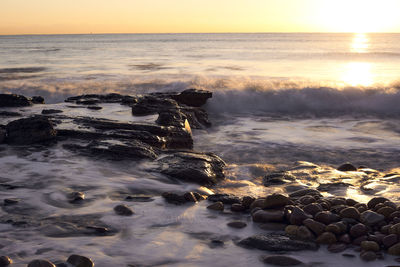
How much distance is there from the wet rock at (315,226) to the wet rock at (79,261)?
170 centimetres

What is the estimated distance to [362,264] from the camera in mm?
2814

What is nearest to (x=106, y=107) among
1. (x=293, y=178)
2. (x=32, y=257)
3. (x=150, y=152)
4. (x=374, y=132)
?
(x=150, y=152)

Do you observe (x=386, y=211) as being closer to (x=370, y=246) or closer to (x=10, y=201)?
(x=370, y=246)

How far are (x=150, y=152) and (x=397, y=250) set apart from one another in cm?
354

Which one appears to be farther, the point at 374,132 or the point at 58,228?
the point at 374,132

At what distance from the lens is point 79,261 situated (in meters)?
2.65

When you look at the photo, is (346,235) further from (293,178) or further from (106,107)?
(106,107)

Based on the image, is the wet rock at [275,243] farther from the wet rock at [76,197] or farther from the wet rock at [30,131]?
the wet rock at [30,131]

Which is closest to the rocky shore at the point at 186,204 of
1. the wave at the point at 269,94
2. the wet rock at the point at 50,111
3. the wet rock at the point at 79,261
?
the wet rock at the point at 79,261

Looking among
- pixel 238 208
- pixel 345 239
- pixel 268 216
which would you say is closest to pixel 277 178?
pixel 238 208

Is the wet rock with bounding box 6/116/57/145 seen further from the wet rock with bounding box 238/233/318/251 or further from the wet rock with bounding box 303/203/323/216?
the wet rock with bounding box 303/203/323/216

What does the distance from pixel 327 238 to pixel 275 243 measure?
16.0 inches

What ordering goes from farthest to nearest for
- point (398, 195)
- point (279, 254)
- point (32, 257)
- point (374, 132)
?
point (374, 132) → point (398, 195) → point (279, 254) → point (32, 257)

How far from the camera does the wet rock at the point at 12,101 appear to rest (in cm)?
923
